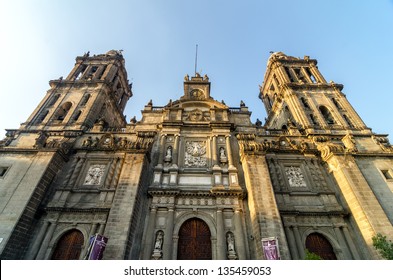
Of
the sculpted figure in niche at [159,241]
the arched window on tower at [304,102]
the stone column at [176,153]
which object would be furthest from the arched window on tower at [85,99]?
the arched window on tower at [304,102]

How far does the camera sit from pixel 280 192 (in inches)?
613

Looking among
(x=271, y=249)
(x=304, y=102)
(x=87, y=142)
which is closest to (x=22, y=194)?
(x=87, y=142)

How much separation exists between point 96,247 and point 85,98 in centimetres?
1881

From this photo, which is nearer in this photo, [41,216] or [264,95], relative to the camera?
[41,216]

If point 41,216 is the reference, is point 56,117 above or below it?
above

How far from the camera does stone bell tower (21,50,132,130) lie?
21344 mm

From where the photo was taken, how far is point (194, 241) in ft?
44.6

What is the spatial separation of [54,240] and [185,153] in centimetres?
1073

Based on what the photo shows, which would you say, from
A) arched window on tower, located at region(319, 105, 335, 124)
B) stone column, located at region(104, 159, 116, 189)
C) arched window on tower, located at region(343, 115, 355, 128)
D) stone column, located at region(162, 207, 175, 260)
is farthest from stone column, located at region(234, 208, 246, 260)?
arched window on tower, located at region(343, 115, 355, 128)

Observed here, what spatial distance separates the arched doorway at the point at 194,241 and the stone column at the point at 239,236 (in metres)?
1.73

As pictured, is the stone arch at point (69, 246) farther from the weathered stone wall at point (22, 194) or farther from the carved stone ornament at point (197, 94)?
the carved stone ornament at point (197, 94)

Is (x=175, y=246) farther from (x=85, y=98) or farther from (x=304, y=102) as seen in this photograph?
(x=304, y=102)
